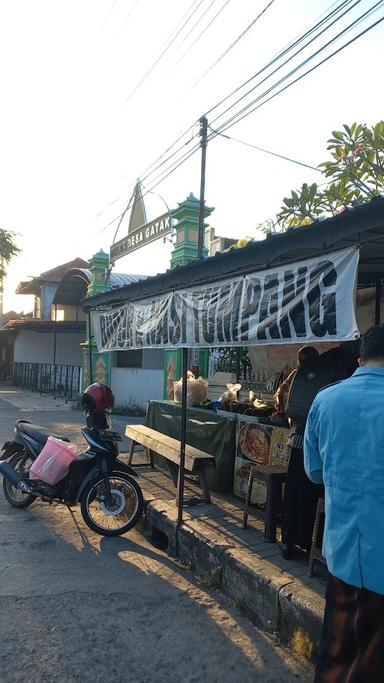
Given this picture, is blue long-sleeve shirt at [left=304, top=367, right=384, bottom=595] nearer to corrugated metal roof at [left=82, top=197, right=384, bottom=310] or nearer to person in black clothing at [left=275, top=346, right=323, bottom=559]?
corrugated metal roof at [left=82, top=197, right=384, bottom=310]

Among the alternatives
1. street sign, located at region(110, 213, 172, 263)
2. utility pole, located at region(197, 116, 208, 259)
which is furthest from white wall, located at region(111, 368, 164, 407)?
utility pole, located at region(197, 116, 208, 259)

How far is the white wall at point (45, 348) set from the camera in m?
26.8

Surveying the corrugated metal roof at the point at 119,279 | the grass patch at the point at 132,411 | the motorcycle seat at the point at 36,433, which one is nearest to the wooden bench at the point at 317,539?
the motorcycle seat at the point at 36,433

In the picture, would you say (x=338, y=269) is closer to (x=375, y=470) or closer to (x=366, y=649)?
(x=375, y=470)

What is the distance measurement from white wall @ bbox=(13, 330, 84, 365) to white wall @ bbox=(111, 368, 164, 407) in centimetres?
1082

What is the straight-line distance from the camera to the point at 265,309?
4.04m

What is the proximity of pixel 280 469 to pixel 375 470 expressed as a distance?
8.35ft

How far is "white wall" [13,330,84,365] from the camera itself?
2675 centimetres

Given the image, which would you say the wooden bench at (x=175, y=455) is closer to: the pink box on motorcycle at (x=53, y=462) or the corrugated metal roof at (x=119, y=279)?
the pink box on motorcycle at (x=53, y=462)

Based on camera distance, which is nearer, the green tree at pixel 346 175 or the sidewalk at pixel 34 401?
the green tree at pixel 346 175

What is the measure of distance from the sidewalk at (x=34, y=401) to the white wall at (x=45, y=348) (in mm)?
4305

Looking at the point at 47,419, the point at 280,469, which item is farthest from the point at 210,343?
the point at 47,419

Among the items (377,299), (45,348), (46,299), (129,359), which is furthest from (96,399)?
(46,299)

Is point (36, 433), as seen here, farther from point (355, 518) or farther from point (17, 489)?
point (355, 518)
